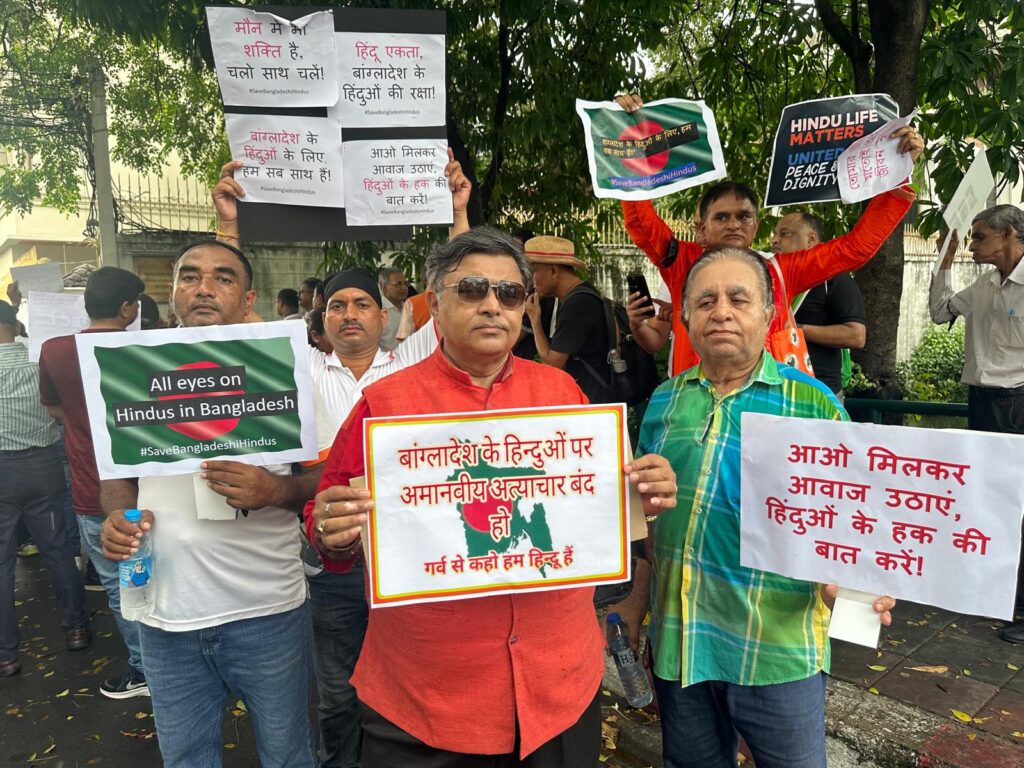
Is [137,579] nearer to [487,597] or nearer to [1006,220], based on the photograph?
[487,597]

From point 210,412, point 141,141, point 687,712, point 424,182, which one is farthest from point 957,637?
point 141,141

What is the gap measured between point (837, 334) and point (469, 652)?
10.8ft

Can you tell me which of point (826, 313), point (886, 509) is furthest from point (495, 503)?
point (826, 313)

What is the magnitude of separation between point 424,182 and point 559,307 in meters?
1.43

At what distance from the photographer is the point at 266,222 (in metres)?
3.23

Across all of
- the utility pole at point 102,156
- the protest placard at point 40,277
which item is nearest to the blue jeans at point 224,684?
the protest placard at point 40,277

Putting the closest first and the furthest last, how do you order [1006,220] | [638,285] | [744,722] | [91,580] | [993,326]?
[744,722] < [638,285] < [1006,220] < [993,326] < [91,580]

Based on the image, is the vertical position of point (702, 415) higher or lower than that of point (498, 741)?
higher

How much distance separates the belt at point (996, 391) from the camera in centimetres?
449

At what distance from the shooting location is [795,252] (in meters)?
3.33

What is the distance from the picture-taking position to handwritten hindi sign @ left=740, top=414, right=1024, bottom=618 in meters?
1.67

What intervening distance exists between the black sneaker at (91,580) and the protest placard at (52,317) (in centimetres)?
230

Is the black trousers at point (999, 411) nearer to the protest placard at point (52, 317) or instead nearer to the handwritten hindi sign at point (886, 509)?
the handwritten hindi sign at point (886, 509)

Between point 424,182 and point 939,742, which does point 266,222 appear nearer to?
point 424,182
